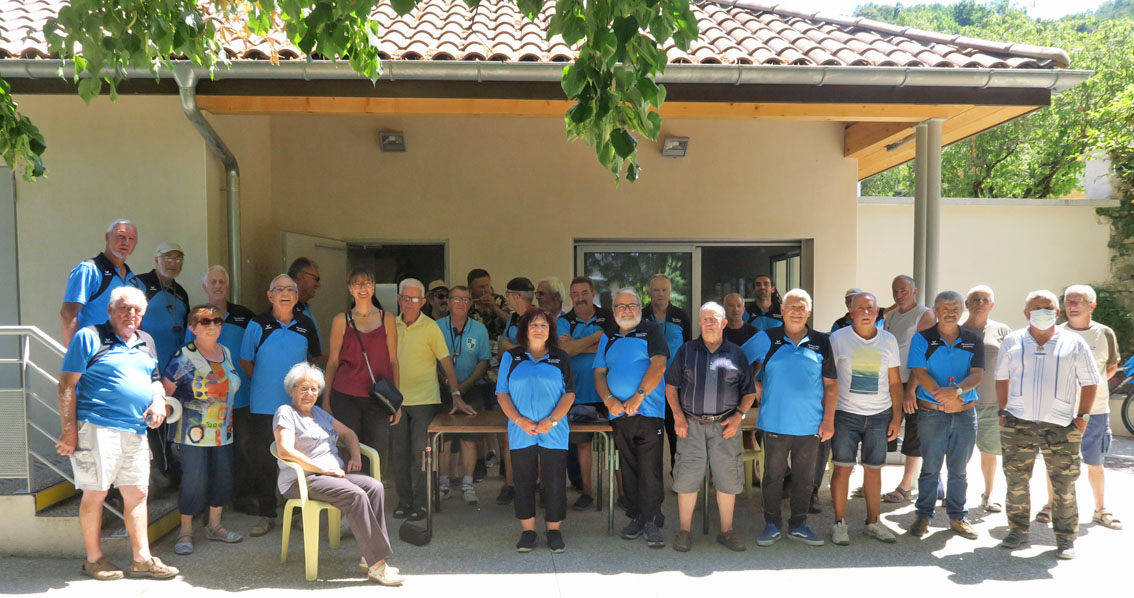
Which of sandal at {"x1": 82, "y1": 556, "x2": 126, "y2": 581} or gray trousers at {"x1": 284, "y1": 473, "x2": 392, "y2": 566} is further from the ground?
gray trousers at {"x1": 284, "y1": 473, "x2": 392, "y2": 566}

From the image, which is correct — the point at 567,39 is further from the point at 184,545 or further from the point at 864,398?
the point at 184,545

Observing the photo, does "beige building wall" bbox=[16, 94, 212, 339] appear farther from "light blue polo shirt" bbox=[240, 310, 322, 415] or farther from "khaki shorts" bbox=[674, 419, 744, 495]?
"khaki shorts" bbox=[674, 419, 744, 495]

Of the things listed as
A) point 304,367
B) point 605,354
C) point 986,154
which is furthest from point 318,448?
point 986,154

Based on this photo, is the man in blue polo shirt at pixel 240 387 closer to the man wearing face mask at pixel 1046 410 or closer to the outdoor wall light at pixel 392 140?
the outdoor wall light at pixel 392 140

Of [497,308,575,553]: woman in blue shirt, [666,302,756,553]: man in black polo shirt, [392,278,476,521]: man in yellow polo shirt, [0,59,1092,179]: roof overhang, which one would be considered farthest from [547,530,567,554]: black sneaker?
[0,59,1092,179]: roof overhang

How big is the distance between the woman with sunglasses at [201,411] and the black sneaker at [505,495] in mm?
1964

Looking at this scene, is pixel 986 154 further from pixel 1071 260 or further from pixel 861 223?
pixel 861 223

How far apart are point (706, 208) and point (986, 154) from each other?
16.7m

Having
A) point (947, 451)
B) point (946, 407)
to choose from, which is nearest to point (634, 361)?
point (946, 407)

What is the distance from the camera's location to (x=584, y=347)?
5.46 m

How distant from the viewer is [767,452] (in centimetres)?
498

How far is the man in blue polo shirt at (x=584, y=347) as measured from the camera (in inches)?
215

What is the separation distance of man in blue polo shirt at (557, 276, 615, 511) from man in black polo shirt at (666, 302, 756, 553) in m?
0.73

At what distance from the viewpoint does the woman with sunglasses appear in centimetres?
463
